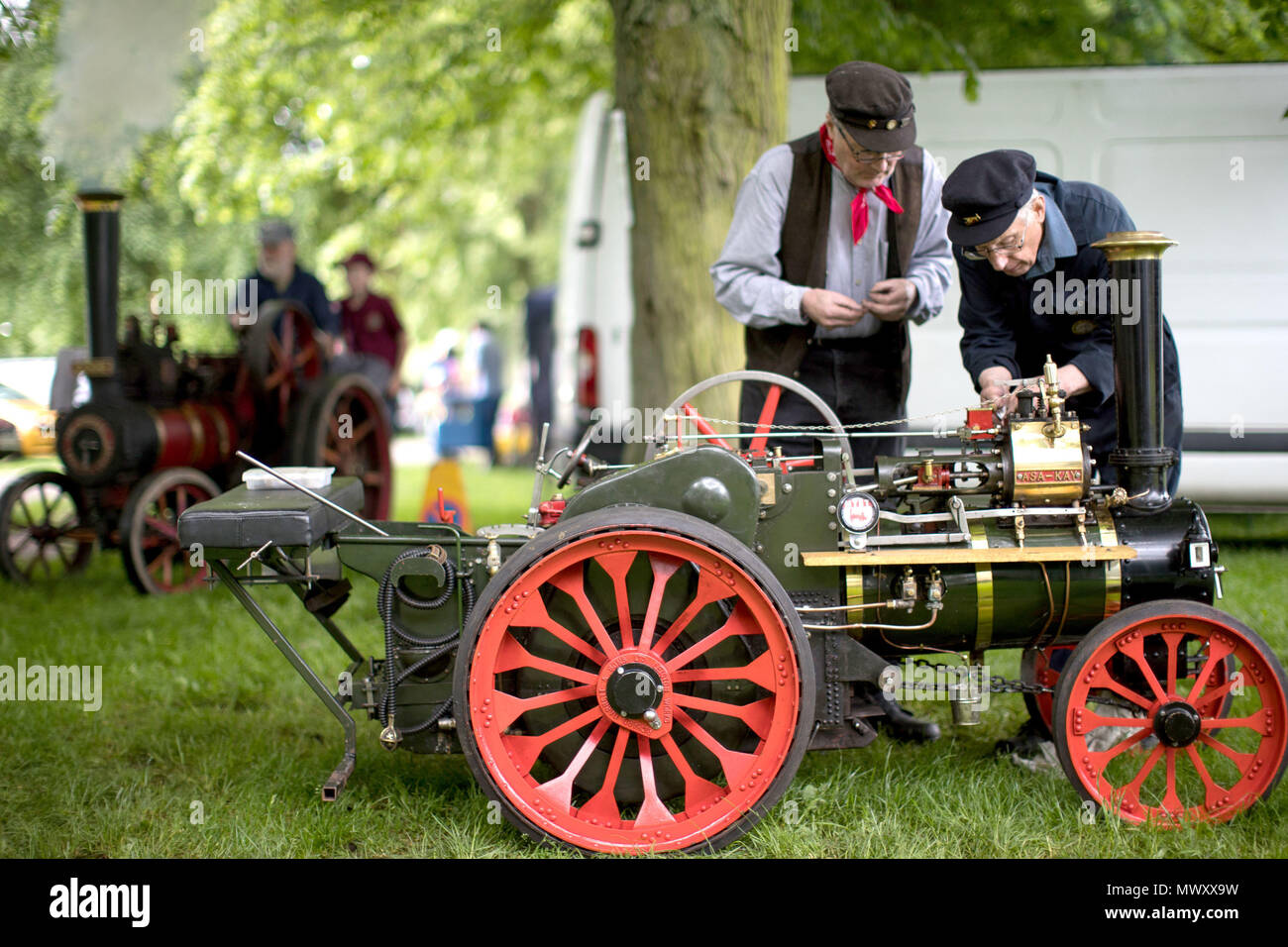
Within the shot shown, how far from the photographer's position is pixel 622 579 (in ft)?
9.11

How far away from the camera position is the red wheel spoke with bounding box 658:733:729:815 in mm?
2820

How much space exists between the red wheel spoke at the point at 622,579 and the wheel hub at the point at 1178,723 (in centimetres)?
132

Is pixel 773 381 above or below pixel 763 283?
below

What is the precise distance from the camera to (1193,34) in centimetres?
746

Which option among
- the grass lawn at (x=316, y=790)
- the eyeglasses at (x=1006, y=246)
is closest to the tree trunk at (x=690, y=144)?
the grass lawn at (x=316, y=790)

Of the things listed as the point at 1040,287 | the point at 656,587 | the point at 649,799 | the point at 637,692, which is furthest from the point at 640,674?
the point at 1040,287

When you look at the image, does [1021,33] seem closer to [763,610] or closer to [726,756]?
[763,610]

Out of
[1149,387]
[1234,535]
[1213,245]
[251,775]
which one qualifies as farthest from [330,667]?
[1234,535]

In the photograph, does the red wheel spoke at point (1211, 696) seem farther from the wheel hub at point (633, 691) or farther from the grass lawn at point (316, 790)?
the wheel hub at point (633, 691)

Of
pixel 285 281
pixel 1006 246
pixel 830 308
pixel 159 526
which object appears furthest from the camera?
pixel 285 281

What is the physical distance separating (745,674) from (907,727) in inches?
43.5

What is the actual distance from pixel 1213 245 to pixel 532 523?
4.32 meters
